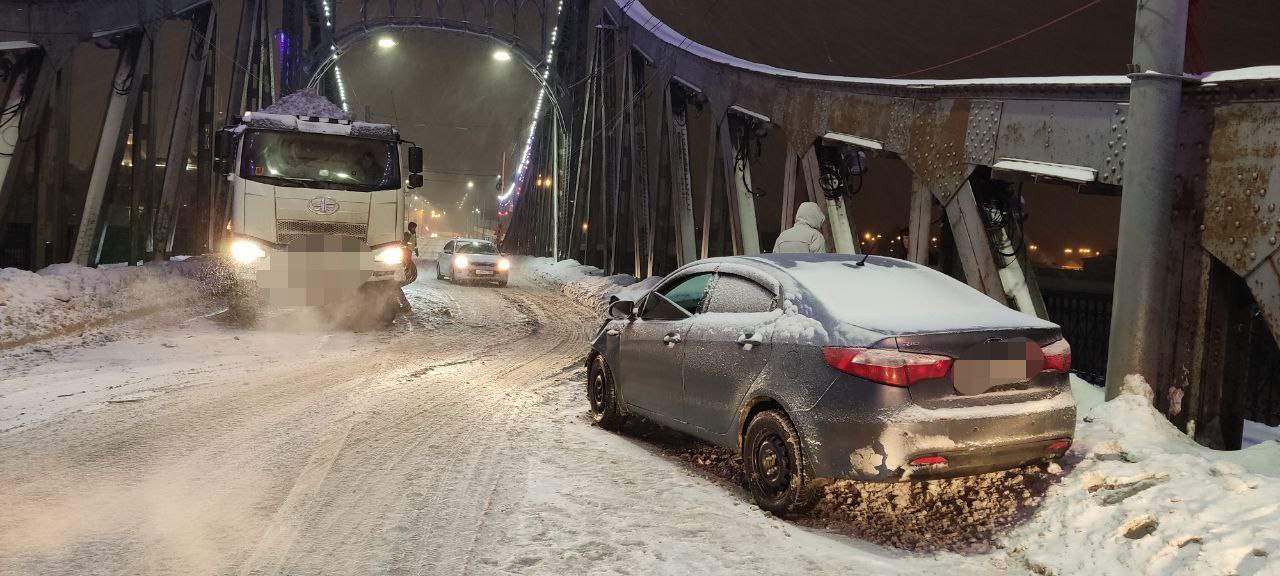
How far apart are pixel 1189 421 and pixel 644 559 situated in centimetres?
373

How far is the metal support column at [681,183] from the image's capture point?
54.3 ft

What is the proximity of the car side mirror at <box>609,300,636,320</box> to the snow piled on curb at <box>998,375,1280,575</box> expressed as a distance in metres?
3.16

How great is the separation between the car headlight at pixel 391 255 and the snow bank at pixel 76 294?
4.06 meters

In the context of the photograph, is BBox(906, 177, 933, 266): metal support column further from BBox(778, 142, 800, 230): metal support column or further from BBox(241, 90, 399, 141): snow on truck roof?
BBox(241, 90, 399, 141): snow on truck roof

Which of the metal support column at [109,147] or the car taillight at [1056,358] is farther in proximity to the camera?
the metal support column at [109,147]

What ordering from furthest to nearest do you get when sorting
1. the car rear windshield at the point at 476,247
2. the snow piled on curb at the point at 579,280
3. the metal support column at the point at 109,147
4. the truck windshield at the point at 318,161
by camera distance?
the car rear windshield at the point at 476,247
the snow piled on curb at the point at 579,280
the metal support column at the point at 109,147
the truck windshield at the point at 318,161

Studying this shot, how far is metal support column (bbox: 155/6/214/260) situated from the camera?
60.8 feet

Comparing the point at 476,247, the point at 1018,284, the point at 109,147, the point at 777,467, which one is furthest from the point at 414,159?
the point at 476,247

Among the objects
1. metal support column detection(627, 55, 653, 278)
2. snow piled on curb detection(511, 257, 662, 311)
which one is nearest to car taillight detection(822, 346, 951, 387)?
snow piled on curb detection(511, 257, 662, 311)

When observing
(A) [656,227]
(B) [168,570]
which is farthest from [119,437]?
(A) [656,227]

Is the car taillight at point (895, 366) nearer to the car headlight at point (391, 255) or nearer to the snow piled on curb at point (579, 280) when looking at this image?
the car headlight at point (391, 255)

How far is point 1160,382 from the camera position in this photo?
536 centimetres

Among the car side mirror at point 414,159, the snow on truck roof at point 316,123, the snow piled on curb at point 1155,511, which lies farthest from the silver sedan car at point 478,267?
the snow piled on curb at point 1155,511

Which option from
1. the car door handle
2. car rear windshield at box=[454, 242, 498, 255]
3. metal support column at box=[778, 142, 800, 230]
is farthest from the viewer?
car rear windshield at box=[454, 242, 498, 255]
